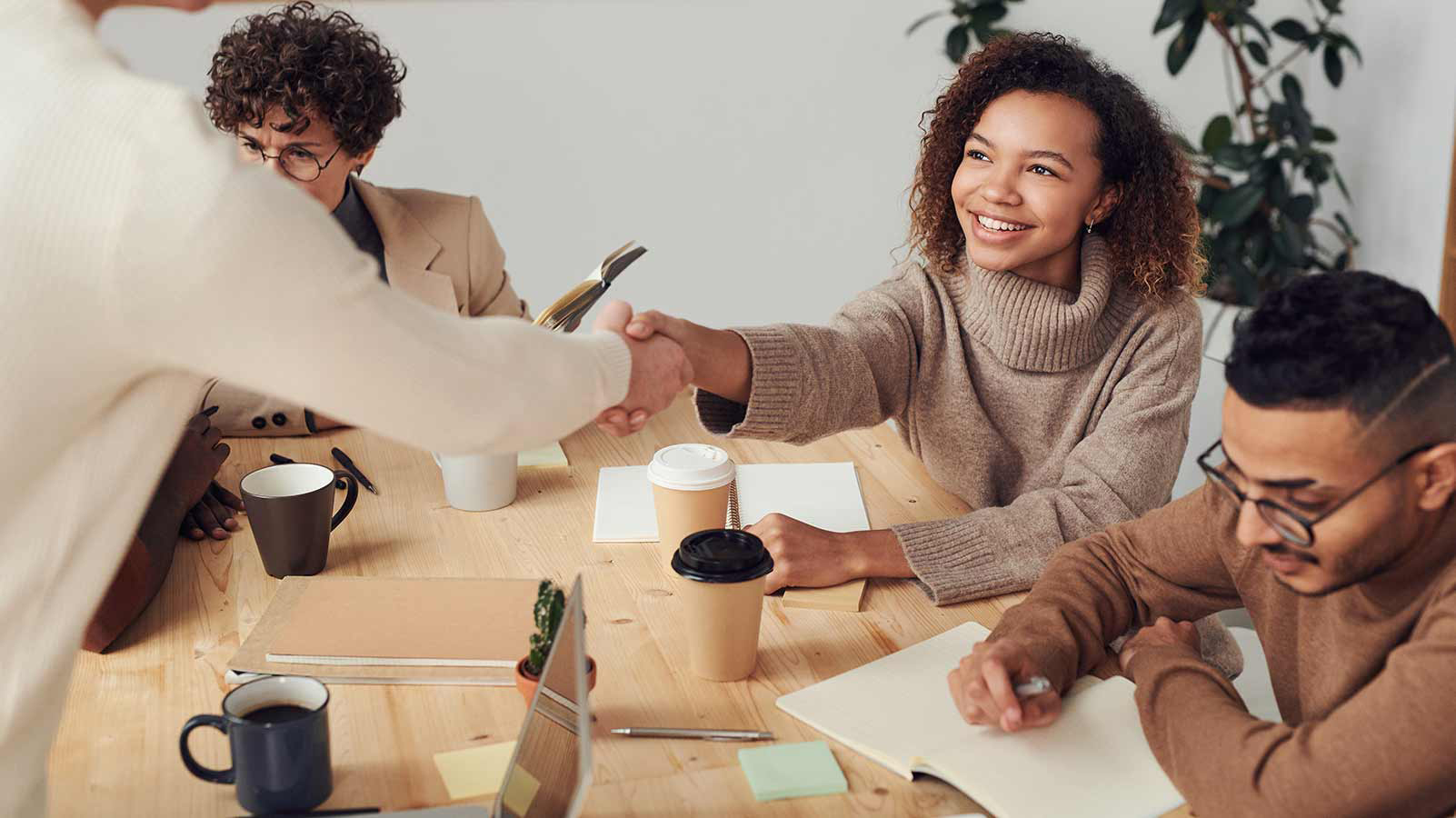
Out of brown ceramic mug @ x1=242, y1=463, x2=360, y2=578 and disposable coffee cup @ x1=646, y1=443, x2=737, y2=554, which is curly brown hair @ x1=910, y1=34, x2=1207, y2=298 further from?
brown ceramic mug @ x1=242, y1=463, x2=360, y2=578

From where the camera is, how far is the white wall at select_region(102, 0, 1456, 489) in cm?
354

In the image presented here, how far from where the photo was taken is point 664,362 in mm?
1422

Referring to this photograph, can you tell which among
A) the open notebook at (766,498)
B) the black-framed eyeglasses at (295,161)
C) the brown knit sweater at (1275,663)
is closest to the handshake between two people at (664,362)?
the open notebook at (766,498)

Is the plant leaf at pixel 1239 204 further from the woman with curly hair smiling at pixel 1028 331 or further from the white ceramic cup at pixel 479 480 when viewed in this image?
the white ceramic cup at pixel 479 480

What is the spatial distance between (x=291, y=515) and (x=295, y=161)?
0.90 meters

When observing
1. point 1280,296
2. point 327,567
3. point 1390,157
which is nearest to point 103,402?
point 327,567

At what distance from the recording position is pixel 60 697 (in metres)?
0.91

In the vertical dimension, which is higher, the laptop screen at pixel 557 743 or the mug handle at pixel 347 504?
the laptop screen at pixel 557 743

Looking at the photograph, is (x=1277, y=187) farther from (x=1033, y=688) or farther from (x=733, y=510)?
(x=1033, y=688)

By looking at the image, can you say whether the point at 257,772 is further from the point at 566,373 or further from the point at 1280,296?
the point at 1280,296

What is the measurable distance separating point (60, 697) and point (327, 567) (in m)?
0.50

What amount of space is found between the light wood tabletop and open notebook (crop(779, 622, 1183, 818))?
0.07 ft

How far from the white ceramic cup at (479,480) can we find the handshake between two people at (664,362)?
0.45 ft

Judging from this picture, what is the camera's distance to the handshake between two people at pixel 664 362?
4.58 feet
